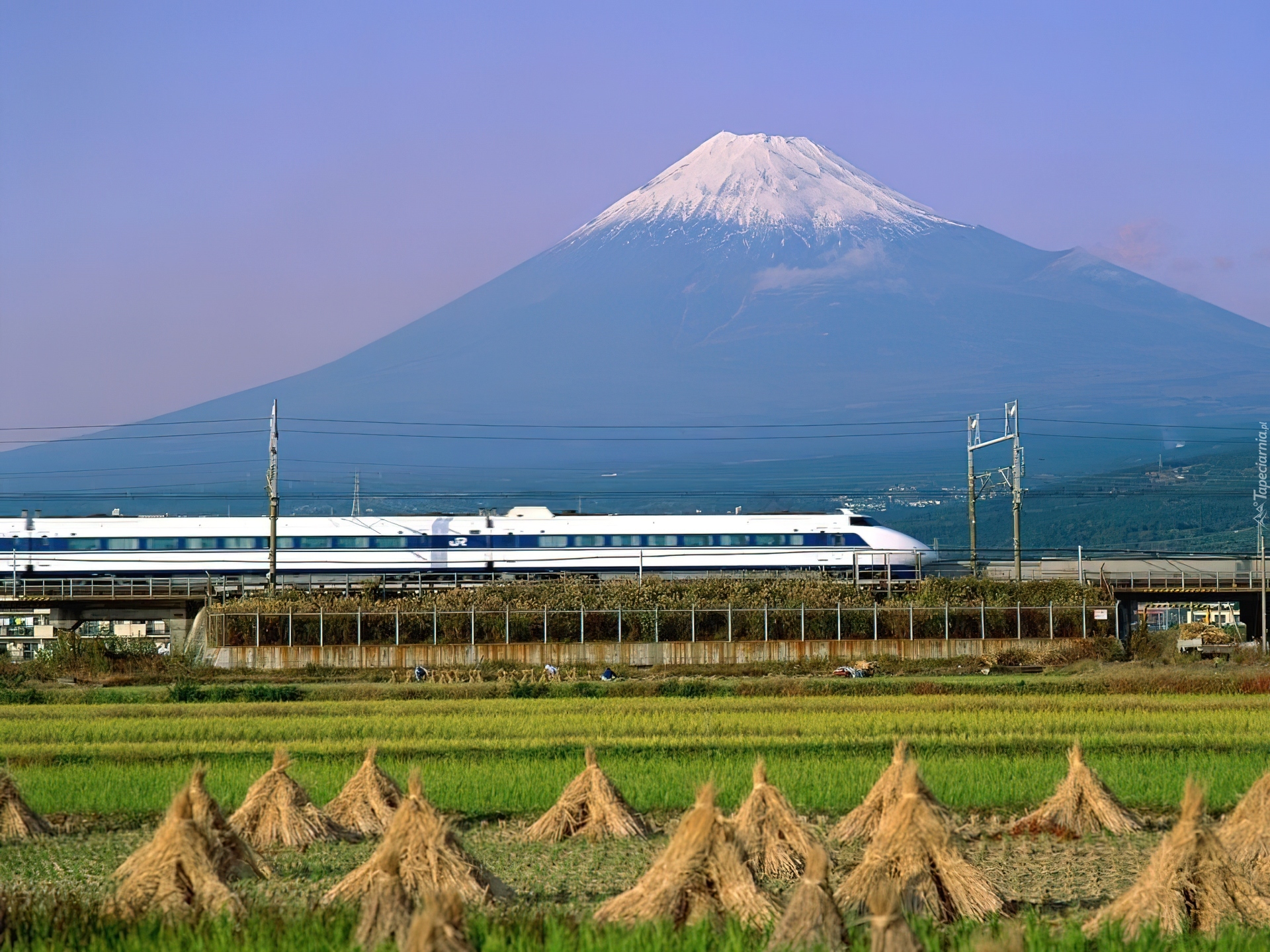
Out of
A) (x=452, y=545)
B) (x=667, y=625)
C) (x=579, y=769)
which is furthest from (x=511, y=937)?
(x=452, y=545)

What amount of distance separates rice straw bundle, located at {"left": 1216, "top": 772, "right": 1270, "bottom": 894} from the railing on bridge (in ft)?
108

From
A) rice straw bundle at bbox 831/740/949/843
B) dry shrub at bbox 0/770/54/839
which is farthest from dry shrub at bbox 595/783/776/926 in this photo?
dry shrub at bbox 0/770/54/839

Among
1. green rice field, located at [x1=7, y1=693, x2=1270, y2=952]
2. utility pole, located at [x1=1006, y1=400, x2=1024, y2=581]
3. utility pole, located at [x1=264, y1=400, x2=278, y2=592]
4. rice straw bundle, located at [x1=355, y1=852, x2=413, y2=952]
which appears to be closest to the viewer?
rice straw bundle, located at [x1=355, y1=852, x2=413, y2=952]

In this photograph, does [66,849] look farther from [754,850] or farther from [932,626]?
[932,626]

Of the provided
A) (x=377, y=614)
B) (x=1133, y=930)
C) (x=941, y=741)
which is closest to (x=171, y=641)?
(x=377, y=614)

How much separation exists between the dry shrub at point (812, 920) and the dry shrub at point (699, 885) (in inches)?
39.0

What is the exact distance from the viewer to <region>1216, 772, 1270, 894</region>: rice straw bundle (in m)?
A: 14.0

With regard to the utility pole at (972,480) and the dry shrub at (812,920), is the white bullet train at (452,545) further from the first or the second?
the dry shrub at (812,920)

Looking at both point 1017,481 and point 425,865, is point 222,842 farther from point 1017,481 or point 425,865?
point 1017,481

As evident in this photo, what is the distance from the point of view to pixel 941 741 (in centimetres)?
2378

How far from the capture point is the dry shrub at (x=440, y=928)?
9.45 m

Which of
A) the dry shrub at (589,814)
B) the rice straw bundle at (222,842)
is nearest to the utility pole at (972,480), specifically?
the dry shrub at (589,814)

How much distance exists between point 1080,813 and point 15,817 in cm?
1176

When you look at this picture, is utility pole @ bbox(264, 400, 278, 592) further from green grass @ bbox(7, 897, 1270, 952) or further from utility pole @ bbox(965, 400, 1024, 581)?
green grass @ bbox(7, 897, 1270, 952)
